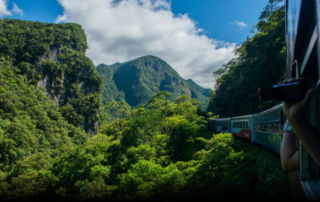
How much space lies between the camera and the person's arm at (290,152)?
1185mm

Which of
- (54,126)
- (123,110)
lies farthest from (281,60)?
(54,126)

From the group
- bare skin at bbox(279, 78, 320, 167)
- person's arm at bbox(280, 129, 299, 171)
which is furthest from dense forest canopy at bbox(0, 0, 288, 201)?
bare skin at bbox(279, 78, 320, 167)

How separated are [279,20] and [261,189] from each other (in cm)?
1807

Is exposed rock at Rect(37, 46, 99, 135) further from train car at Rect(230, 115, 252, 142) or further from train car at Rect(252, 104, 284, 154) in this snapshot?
train car at Rect(252, 104, 284, 154)

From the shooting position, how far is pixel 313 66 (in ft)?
4.14

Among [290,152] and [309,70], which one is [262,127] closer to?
[309,70]

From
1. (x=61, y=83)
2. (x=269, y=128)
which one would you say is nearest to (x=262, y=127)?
(x=269, y=128)

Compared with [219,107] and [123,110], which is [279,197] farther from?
[123,110]

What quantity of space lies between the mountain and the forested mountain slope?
68609mm

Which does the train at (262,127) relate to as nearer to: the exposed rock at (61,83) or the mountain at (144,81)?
the exposed rock at (61,83)

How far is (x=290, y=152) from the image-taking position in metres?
1.20

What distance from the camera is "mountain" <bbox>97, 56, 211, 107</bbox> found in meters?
137

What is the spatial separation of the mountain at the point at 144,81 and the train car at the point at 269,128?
121633 mm

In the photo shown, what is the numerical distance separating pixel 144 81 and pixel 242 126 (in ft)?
475
